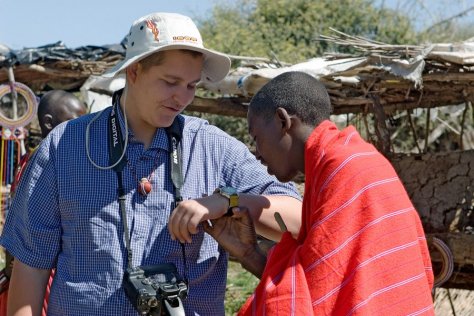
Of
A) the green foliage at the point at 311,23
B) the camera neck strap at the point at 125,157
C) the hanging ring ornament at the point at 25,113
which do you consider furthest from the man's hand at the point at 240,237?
the green foliage at the point at 311,23

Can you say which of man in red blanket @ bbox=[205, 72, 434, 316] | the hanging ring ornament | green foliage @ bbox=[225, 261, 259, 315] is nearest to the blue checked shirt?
man in red blanket @ bbox=[205, 72, 434, 316]

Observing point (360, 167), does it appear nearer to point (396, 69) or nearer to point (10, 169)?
point (396, 69)

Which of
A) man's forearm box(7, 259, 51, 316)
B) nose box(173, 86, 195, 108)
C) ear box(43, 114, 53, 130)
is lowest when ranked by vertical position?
ear box(43, 114, 53, 130)

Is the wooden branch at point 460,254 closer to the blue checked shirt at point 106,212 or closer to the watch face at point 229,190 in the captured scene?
the blue checked shirt at point 106,212

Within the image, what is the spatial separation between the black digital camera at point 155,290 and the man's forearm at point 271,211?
Result: 1.02 ft

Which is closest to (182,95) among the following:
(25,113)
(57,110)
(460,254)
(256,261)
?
(256,261)

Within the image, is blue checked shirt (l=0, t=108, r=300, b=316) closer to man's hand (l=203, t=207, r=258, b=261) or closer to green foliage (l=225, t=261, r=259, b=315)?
man's hand (l=203, t=207, r=258, b=261)

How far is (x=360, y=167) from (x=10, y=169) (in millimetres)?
8707

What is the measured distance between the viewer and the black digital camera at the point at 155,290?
6.97 feet

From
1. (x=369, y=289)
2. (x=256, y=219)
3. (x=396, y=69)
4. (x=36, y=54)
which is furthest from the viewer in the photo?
(x=36, y=54)

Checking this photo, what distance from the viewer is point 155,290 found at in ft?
7.00

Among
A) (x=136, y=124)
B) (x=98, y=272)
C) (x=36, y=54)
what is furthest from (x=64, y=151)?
(x=36, y=54)

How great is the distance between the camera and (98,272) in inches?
92.4

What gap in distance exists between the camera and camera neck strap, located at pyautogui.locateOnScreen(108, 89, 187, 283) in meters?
2.35
